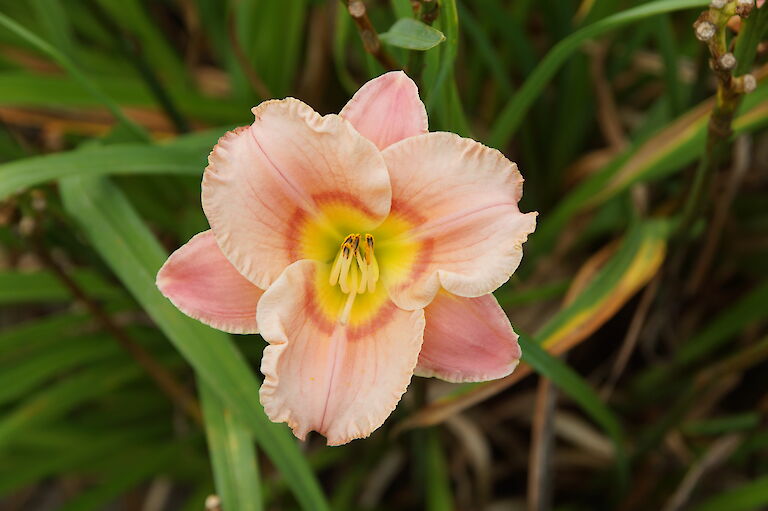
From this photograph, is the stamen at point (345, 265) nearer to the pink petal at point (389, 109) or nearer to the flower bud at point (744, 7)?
the pink petal at point (389, 109)

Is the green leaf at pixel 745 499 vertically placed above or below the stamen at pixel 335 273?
below

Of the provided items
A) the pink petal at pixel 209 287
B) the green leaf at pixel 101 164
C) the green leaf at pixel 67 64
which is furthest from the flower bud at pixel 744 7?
the green leaf at pixel 67 64

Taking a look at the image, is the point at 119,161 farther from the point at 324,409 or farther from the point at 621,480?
the point at 621,480

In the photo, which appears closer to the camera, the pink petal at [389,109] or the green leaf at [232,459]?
the pink petal at [389,109]

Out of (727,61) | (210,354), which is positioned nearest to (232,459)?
(210,354)

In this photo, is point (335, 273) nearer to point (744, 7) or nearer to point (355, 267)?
point (355, 267)

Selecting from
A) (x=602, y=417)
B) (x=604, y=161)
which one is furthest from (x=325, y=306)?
(x=604, y=161)

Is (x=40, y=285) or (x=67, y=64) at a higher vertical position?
(x=67, y=64)
